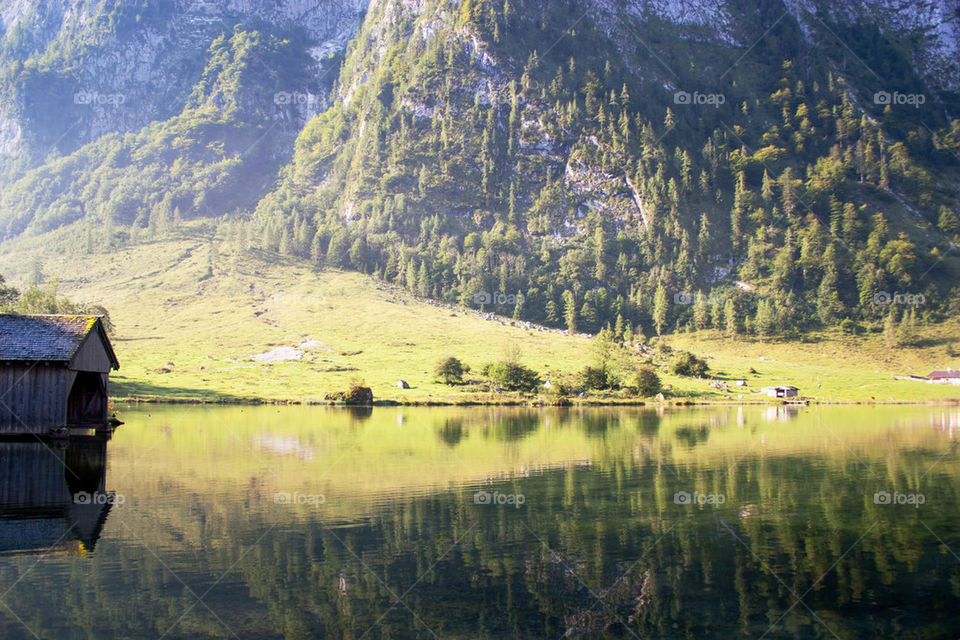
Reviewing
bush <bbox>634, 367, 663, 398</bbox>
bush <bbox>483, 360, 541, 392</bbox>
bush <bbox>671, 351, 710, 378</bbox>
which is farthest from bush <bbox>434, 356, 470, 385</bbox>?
bush <bbox>671, 351, 710, 378</bbox>

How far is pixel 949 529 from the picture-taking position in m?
21.7

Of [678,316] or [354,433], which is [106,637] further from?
[678,316]

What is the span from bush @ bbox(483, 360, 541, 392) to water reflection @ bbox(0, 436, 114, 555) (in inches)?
2360

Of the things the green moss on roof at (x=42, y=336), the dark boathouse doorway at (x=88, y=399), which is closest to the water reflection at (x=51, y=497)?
the green moss on roof at (x=42, y=336)

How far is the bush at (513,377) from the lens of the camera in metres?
91.6

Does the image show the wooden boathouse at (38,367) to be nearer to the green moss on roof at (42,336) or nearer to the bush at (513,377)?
the green moss on roof at (42,336)

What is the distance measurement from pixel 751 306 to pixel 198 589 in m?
187

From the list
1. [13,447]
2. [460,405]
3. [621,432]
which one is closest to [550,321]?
[460,405]

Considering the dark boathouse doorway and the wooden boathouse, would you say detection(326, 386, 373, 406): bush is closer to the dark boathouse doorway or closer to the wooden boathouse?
the dark boathouse doorway

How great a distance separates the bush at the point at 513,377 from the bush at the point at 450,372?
4.86 m

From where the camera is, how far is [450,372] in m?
A: 94.4

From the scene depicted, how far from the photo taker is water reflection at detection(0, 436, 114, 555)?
18609mm

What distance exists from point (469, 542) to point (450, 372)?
74974 millimetres

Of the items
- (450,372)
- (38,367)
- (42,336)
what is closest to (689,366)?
(450,372)
